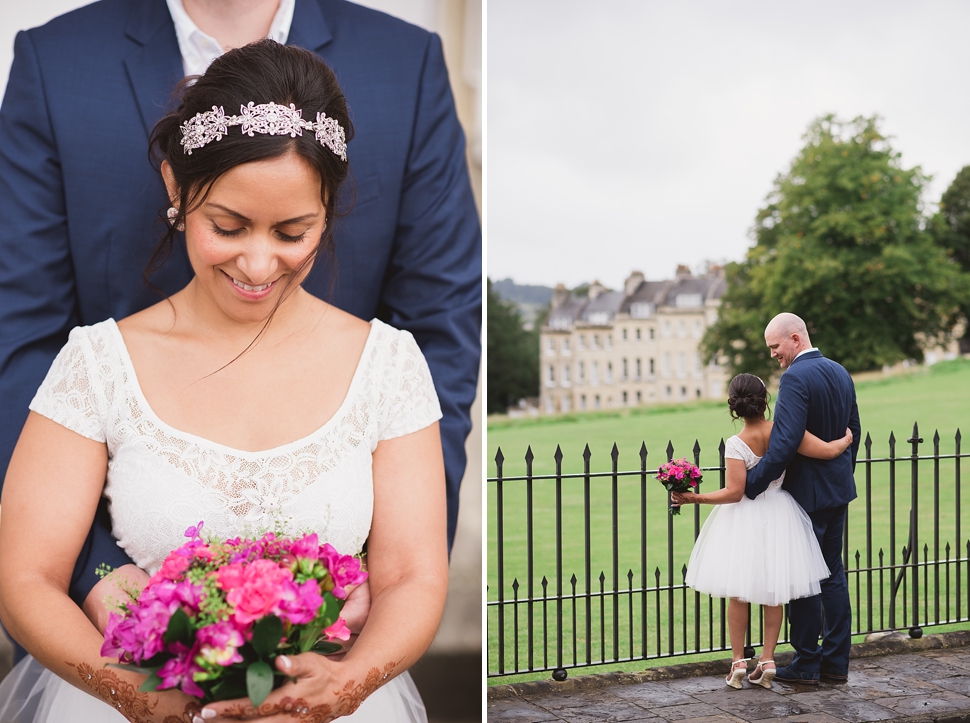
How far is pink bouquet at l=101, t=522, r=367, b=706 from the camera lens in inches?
82.2

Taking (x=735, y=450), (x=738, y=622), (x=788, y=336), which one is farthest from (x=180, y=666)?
(x=788, y=336)

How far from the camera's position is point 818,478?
4.71 m

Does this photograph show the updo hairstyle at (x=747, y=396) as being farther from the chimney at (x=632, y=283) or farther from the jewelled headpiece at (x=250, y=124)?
the chimney at (x=632, y=283)

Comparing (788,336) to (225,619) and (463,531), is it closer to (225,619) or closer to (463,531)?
(463,531)

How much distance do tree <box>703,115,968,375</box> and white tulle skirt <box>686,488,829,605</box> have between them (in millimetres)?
12300

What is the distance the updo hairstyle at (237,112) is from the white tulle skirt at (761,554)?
2916mm

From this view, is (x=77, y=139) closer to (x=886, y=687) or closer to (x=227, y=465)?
(x=227, y=465)

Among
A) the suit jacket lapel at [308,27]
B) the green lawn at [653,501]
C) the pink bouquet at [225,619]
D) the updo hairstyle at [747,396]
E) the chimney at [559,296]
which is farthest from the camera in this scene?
the chimney at [559,296]

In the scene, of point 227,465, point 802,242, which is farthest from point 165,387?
point 802,242

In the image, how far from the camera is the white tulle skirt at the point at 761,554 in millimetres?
4559

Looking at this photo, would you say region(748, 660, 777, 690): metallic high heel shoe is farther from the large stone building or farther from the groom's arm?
the large stone building

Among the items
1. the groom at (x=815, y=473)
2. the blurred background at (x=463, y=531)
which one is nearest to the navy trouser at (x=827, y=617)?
the groom at (x=815, y=473)

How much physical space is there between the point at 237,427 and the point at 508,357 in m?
6.41

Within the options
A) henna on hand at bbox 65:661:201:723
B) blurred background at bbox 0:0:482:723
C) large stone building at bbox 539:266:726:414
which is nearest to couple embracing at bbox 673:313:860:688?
blurred background at bbox 0:0:482:723
